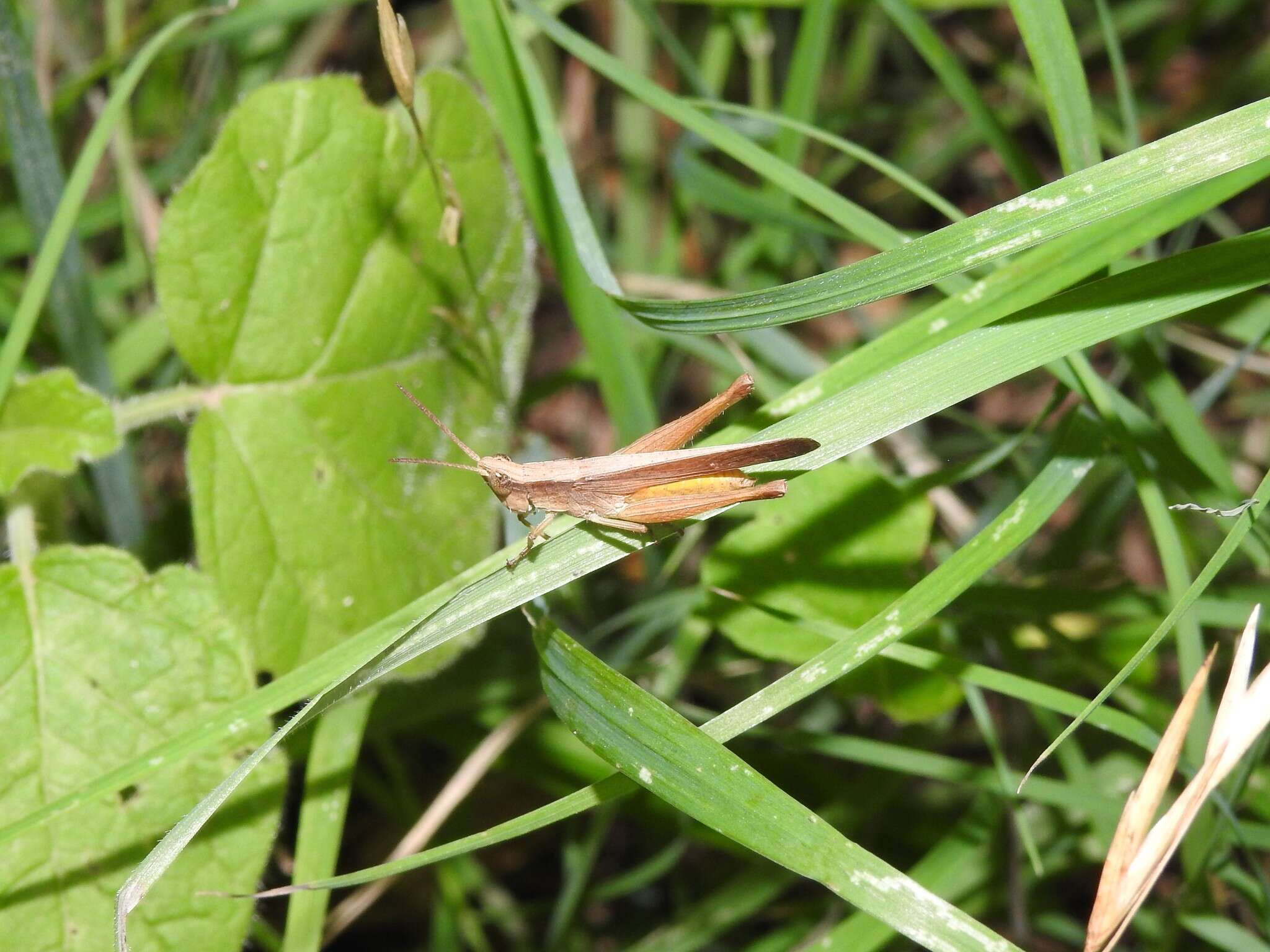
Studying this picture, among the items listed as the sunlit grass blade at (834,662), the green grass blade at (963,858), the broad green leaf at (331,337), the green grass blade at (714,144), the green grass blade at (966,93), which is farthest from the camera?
the green grass blade at (963,858)

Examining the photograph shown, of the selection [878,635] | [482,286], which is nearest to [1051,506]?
[878,635]

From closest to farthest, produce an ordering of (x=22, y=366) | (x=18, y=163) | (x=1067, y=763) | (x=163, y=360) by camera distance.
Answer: (x=18, y=163)
(x=1067, y=763)
(x=22, y=366)
(x=163, y=360)

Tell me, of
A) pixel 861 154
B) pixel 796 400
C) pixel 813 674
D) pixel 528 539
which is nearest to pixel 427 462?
pixel 528 539

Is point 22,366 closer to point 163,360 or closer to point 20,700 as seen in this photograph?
point 163,360

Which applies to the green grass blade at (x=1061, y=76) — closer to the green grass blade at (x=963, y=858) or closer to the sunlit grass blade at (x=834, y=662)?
the sunlit grass blade at (x=834, y=662)

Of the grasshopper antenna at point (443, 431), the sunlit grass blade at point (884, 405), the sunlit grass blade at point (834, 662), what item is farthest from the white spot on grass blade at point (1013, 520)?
the grasshopper antenna at point (443, 431)

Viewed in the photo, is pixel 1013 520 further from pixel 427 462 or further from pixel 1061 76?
pixel 427 462
